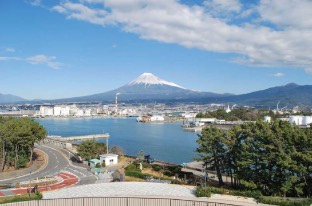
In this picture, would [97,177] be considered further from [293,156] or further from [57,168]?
[293,156]

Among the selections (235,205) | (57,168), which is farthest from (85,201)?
(57,168)

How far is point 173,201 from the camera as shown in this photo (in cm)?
670

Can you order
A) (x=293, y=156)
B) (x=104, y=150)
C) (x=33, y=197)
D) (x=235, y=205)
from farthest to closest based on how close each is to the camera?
(x=104, y=150) < (x=293, y=156) < (x=33, y=197) < (x=235, y=205)

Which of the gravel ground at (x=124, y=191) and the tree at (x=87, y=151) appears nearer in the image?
the gravel ground at (x=124, y=191)

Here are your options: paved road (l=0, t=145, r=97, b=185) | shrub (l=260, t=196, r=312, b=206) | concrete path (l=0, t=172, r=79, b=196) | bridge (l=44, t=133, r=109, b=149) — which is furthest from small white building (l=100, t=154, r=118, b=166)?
shrub (l=260, t=196, r=312, b=206)

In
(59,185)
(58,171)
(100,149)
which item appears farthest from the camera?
(100,149)

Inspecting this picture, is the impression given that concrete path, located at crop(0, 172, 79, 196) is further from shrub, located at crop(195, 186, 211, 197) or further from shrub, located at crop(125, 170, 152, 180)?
shrub, located at crop(195, 186, 211, 197)

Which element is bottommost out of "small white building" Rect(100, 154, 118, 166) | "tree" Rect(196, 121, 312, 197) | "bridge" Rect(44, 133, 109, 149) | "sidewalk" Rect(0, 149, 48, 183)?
"bridge" Rect(44, 133, 109, 149)

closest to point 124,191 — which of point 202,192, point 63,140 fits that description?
point 202,192

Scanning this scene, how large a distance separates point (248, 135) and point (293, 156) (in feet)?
5.27

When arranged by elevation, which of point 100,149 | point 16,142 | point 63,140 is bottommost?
point 63,140

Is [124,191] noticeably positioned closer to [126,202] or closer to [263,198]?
[126,202]

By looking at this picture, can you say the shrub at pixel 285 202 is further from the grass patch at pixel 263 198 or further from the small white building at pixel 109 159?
the small white building at pixel 109 159

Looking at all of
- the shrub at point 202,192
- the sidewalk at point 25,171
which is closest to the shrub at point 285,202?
the shrub at point 202,192
